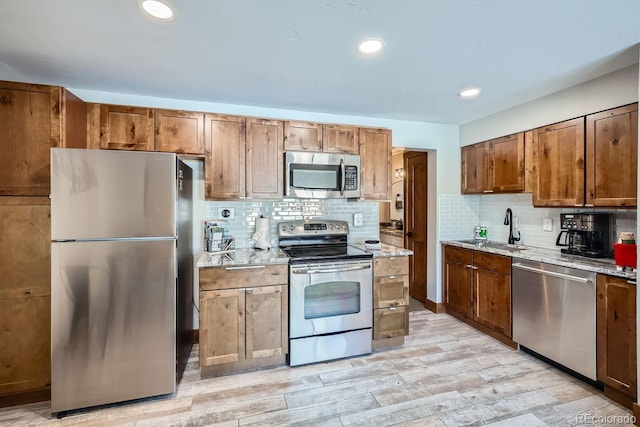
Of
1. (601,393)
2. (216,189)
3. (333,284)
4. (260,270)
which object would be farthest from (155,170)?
(601,393)

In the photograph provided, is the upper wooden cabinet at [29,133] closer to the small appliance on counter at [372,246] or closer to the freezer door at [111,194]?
the freezer door at [111,194]

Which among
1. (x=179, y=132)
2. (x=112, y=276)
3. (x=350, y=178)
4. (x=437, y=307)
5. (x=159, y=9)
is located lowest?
(x=437, y=307)

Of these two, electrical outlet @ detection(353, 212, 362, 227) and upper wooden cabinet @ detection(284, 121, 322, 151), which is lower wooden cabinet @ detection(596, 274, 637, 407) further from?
upper wooden cabinet @ detection(284, 121, 322, 151)

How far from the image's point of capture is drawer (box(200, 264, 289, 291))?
2.46 metres

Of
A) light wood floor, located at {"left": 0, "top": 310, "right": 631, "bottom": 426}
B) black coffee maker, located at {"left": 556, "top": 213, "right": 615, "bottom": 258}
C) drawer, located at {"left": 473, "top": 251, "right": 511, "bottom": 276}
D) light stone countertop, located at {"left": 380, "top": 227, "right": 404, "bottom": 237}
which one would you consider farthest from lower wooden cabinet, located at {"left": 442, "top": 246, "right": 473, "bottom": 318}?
light stone countertop, located at {"left": 380, "top": 227, "right": 404, "bottom": 237}

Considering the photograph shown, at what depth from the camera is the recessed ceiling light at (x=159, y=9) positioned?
156 centimetres

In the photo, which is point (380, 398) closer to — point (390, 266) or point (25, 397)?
point (390, 266)

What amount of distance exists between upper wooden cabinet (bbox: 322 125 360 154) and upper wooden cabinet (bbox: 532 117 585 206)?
5.98 feet

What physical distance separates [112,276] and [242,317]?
1.01m

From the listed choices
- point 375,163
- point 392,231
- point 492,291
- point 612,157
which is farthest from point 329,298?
point 392,231

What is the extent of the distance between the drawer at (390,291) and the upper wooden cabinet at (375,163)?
35.6 inches

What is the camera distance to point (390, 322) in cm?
295

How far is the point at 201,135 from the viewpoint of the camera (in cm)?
281

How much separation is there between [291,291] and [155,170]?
1447 millimetres
